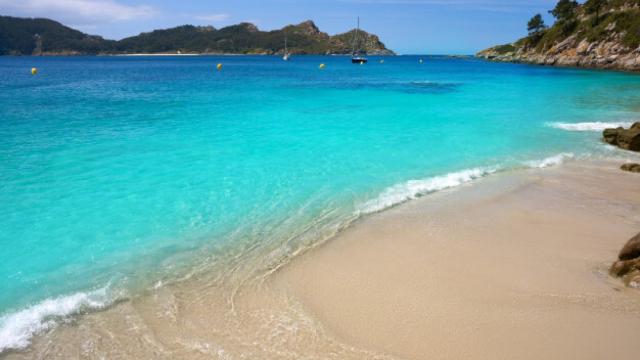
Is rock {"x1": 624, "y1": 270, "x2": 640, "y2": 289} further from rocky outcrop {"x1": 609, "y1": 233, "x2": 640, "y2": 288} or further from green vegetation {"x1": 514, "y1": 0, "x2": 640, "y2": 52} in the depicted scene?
green vegetation {"x1": 514, "y1": 0, "x2": 640, "y2": 52}

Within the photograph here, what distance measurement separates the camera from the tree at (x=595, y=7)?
331ft

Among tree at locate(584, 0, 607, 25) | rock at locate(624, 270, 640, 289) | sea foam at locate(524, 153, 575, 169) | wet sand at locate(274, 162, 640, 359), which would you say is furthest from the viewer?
tree at locate(584, 0, 607, 25)

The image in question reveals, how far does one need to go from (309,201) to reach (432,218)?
3747 mm

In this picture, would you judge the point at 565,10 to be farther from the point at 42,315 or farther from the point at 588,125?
the point at 42,315

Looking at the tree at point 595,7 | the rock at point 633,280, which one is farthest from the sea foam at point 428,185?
the tree at point 595,7

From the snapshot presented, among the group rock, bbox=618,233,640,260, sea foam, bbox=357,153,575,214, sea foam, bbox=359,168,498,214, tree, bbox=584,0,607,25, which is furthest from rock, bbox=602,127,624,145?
tree, bbox=584,0,607,25

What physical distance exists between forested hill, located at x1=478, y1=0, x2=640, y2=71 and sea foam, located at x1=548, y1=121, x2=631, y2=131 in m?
61.6

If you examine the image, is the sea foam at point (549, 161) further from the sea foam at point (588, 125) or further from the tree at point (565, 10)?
the tree at point (565, 10)

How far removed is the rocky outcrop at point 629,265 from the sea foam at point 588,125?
1894 cm

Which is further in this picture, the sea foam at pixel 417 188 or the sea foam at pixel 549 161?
the sea foam at pixel 549 161

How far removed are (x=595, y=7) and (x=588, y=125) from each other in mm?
98367

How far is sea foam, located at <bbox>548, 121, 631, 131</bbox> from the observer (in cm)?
2498

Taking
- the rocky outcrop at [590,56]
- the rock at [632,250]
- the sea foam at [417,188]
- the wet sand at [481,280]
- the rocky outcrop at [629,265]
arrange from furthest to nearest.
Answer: the rocky outcrop at [590,56] < the sea foam at [417,188] < the rock at [632,250] < the rocky outcrop at [629,265] < the wet sand at [481,280]

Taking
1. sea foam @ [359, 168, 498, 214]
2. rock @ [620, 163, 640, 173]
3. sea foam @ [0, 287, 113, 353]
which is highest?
rock @ [620, 163, 640, 173]
